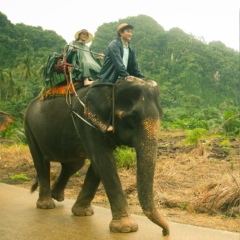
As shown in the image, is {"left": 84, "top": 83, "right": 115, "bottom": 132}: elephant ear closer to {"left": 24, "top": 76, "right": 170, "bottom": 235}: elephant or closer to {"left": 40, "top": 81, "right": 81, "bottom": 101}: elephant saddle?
{"left": 24, "top": 76, "right": 170, "bottom": 235}: elephant

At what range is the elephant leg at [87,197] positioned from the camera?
4590 millimetres

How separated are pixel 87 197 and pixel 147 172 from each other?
1.31 metres

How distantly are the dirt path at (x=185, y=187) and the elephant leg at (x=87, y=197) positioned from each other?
663 millimetres

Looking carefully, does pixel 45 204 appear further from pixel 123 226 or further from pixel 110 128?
pixel 110 128

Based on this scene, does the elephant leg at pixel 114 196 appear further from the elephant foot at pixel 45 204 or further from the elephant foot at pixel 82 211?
the elephant foot at pixel 45 204

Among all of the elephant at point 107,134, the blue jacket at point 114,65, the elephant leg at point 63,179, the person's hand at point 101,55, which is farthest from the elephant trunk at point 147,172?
the elephant leg at point 63,179

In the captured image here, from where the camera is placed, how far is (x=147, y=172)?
11.6 feet

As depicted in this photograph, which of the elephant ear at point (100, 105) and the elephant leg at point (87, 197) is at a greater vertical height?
the elephant ear at point (100, 105)

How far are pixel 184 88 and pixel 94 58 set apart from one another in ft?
210

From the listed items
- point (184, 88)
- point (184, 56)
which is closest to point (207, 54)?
point (184, 56)

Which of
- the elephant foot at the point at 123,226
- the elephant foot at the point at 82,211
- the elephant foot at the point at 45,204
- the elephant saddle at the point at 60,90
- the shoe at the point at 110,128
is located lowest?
the elephant foot at the point at 45,204

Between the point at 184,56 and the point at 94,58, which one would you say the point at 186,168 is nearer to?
the point at 94,58

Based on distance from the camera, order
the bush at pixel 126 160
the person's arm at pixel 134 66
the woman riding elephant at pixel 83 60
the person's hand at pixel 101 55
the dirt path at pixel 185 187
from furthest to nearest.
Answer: the bush at pixel 126 160 < the person's hand at pixel 101 55 < the dirt path at pixel 185 187 < the woman riding elephant at pixel 83 60 < the person's arm at pixel 134 66

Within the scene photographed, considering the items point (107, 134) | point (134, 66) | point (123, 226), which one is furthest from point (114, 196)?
point (134, 66)
